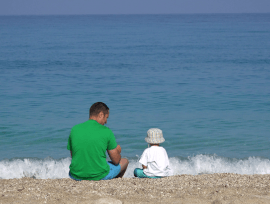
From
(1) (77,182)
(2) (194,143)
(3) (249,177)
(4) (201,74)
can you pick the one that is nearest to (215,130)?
(2) (194,143)

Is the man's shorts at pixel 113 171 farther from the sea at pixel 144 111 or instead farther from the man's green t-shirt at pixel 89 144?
the sea at pixel 144 111

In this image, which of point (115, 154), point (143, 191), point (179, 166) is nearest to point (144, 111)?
point (179, 166)

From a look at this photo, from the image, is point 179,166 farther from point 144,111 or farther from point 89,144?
point 144,111

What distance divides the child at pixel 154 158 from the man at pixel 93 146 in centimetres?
51

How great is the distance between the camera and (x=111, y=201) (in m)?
4.11

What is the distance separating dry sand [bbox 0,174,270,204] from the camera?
423cm

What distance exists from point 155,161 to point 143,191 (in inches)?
28.9

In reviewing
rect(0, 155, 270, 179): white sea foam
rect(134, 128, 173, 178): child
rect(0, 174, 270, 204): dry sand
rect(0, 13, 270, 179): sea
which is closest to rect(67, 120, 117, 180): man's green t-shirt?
rect(0, 174, 270, 204): dry sand

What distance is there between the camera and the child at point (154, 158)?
5.19 metres

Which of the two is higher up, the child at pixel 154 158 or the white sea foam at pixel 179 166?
the child at pixel 154 158

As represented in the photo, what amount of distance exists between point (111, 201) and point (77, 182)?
35.7 inches

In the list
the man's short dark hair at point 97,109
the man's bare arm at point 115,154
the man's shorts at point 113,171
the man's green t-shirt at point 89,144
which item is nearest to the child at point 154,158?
the man's shorts at point 113,171

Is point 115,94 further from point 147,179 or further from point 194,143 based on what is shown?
point 147,179

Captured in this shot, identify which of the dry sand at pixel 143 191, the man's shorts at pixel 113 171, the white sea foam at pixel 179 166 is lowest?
the white sea foam at pixel 179 166
